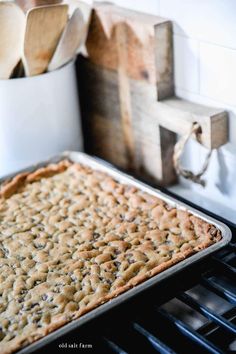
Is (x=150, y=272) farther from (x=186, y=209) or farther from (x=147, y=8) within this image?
(x=147, y=8)

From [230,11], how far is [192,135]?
22cm

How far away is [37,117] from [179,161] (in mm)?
292

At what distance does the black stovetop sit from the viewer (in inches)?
32.2

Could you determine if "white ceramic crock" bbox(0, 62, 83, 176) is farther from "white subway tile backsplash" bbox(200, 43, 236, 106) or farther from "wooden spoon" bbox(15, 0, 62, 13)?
"white subway tile backsplash" bbox(200, 43, 236, 106)

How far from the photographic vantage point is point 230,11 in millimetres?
982

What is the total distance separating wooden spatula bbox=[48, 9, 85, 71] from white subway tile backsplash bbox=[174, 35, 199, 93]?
0.19 m

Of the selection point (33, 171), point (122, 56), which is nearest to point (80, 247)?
point (33, 171)

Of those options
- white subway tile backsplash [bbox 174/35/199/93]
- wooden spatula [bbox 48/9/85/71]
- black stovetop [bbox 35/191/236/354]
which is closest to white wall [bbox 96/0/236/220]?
white subway tile backsplash [bbox 174/35/199/93]

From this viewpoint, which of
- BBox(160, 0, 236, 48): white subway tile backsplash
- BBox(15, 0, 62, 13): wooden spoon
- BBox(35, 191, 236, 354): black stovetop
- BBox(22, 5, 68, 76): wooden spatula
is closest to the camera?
BBox(35, 191, 236, 354): black stovetop

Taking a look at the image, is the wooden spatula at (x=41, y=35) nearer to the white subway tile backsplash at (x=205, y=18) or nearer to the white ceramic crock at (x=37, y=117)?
the white ceramic crock at (x=37, y=117)

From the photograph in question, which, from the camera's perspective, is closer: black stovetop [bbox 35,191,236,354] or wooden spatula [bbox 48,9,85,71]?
black stovetop [bbox 35,191,236,354]

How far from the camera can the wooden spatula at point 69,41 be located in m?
1.17

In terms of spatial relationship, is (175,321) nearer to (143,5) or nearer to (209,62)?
(209,62)

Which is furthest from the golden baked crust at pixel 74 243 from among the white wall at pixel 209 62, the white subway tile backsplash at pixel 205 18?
the white subway tile backsplash at pixel 205 18
